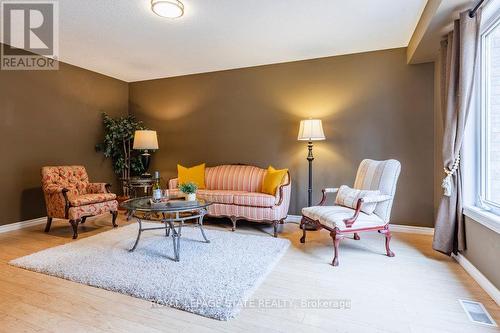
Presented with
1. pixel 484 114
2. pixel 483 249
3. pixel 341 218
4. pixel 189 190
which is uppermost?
pixel 484 114

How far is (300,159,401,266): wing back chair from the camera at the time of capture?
2.66 metres

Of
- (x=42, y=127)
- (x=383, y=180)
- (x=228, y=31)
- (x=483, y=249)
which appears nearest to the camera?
(x=483, y=249)

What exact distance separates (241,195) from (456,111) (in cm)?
258

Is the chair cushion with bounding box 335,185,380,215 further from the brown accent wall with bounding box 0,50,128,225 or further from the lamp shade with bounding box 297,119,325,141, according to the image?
the brown accent wall with bounding box 0,50,128,225

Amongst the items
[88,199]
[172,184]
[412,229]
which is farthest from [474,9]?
[88,199]

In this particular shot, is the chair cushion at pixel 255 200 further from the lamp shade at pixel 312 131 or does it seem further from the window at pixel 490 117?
the window at pixel 490 117

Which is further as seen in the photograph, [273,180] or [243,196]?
[273,180]

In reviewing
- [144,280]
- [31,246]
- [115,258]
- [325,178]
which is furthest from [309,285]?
[31,246]

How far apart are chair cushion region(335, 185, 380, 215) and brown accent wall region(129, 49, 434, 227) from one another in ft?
2.97

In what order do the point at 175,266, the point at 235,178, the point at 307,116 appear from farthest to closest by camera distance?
1. the point at 235,178
2. the point at 307,116
3. the point at 175,266

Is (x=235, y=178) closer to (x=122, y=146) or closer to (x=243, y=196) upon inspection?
(x=243, y=196)

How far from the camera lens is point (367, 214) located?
286 cm

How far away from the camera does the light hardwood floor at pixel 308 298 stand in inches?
65.5

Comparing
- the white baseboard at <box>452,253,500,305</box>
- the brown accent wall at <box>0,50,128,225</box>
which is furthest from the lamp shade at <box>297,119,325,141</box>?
the brown accent wall at <box>0,50,128,225</box>
